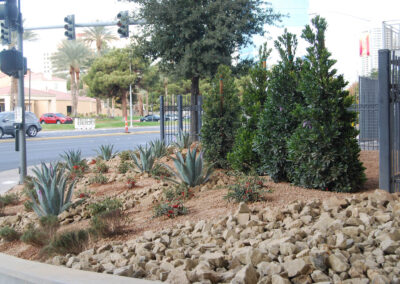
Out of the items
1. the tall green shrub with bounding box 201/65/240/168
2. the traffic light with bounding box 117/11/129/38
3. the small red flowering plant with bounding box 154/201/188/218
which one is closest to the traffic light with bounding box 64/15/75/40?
the traffic light with bounding box 117/11/129/38

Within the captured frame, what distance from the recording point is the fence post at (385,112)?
6.39m

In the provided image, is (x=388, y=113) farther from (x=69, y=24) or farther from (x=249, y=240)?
(x=69, y=24)

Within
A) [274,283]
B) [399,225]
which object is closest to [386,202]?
[399,225]

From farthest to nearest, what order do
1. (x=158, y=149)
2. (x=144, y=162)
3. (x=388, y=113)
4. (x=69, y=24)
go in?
(x=69, y=24)
(x=158, y=149)
(x=144, y=162)
(x=388, y=113)

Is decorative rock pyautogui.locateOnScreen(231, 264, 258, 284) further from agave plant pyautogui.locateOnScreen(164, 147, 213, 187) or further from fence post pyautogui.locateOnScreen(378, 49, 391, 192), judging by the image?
agave plant pyautogui.locateOnScreen(164, 147, 213, 187)

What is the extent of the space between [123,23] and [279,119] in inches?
486

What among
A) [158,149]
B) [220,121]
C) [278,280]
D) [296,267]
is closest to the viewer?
[278,280]

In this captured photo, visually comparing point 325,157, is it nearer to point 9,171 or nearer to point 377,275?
point 377,275

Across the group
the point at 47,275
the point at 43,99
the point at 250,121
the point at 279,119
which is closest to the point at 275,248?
the point at 47,275

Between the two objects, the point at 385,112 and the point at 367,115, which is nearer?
the point at 385,112

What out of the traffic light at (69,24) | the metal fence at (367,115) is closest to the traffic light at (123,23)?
the traffic light at (69,24)

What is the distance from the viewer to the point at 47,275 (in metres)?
4.14

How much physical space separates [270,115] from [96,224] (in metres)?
3.41

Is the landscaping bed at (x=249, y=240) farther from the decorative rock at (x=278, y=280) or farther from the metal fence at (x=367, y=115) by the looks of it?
the metal fence at (x=367, y=115)
